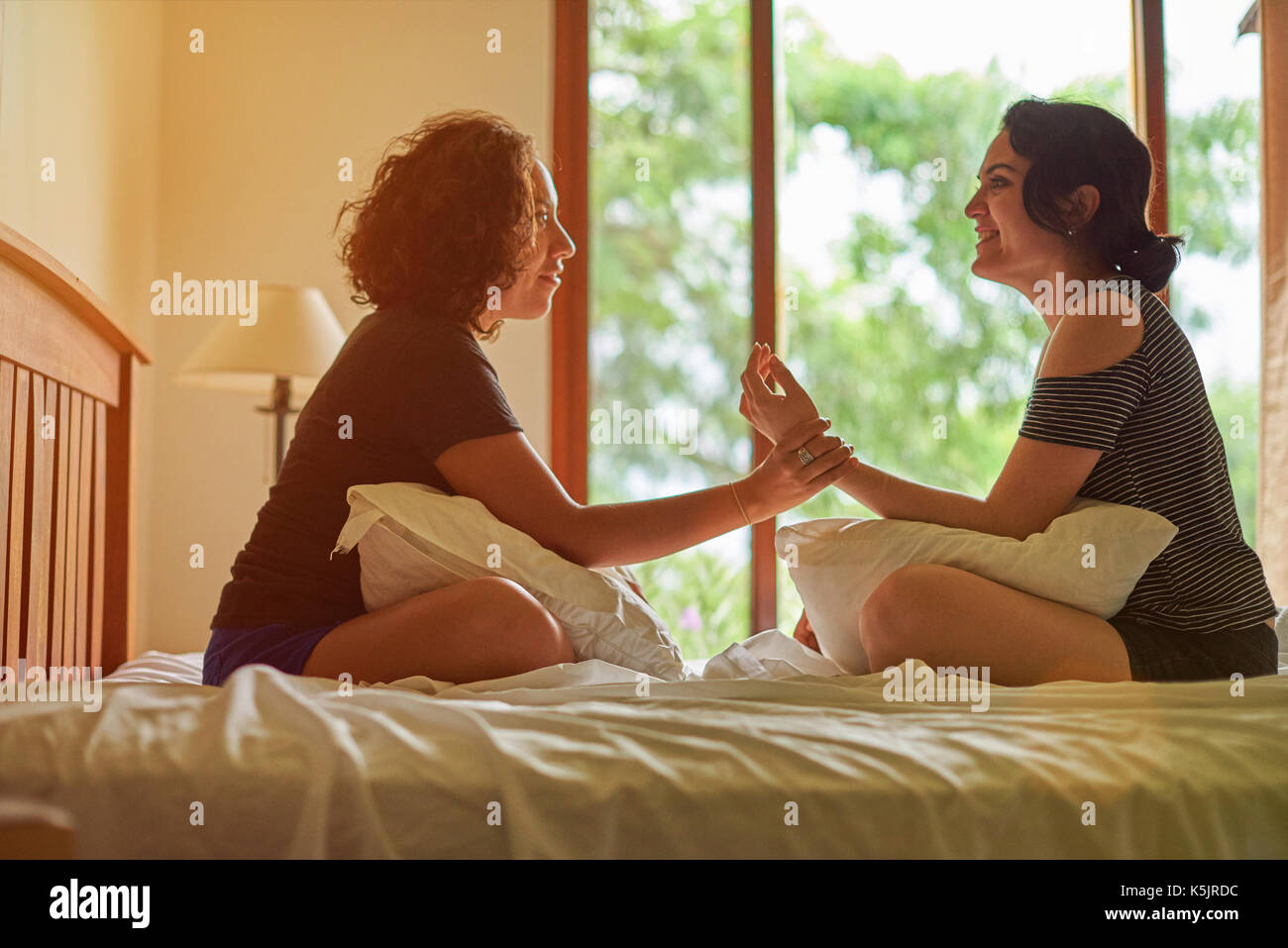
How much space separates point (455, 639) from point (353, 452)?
293mm

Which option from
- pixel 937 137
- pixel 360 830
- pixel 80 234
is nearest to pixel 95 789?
pixel 360 830

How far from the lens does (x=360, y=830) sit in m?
0.75

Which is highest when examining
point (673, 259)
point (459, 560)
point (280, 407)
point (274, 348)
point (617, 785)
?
point (673, 259)

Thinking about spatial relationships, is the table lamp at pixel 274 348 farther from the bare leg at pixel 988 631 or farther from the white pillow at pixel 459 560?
the bare leg at pixel 988 631

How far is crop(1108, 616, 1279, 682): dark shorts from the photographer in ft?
3.88

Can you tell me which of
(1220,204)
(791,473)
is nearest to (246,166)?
(791,473)

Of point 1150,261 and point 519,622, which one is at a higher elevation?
point 1150,261

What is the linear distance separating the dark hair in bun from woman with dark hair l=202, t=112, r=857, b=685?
1.66 feet

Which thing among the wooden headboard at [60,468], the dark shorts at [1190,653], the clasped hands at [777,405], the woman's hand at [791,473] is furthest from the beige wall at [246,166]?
the dark shorts at [1190,653]

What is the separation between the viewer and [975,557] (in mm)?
1187

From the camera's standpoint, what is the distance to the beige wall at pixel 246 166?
2.73 meters

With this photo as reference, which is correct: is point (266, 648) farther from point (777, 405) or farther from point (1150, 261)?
point (1150, 261)

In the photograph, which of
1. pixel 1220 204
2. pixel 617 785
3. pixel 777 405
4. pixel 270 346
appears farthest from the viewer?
pixel 1220 204
